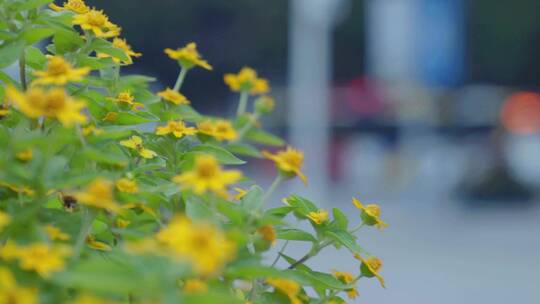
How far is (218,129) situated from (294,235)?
0.14 metres

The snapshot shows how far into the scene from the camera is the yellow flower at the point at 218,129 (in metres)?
1.09

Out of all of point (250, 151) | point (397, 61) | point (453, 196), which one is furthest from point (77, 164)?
point (397, 61)

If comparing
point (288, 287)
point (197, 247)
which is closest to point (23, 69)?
point (288, 287)

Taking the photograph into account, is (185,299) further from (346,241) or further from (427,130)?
(427,130)

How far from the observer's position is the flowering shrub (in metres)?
0.73

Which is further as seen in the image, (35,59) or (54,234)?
(35,59)

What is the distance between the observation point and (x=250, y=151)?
127cm

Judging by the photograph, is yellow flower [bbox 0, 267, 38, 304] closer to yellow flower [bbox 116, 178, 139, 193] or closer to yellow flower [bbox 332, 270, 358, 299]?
yellow flower [bbox 116, 178, 139, 193]

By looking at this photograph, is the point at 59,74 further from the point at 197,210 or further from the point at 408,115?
the point at 408,115

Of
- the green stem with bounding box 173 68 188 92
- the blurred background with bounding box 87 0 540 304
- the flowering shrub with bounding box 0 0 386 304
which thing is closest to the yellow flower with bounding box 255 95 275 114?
the flowering shrub with bounding box 0 0 386 304

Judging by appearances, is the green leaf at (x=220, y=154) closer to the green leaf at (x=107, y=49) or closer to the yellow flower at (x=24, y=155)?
the green leaf at (x=107, y=49)

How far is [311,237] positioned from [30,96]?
382mm

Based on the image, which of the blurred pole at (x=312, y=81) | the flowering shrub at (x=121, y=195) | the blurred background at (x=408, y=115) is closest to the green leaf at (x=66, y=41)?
the flowering shrub at (x=121, y=195)

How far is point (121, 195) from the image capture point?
36.9 inches
